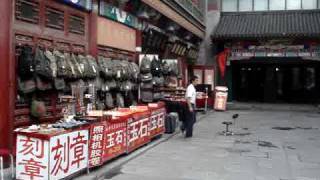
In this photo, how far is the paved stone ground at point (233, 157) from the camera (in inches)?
377

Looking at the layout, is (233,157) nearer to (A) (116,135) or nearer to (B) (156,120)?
(B) (156,120)

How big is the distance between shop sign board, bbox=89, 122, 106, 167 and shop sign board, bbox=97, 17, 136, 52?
4.67 meters

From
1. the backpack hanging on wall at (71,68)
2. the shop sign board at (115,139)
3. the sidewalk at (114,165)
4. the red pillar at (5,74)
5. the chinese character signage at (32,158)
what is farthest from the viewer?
the backpack hanging on wall at (71,68)

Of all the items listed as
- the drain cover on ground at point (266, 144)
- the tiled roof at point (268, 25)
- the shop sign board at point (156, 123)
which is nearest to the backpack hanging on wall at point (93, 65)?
the shop sign board at point (156, 123)

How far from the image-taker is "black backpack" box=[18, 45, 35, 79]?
31.4 feet

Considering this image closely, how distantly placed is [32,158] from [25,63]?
2.50 meters

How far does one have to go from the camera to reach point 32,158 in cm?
768

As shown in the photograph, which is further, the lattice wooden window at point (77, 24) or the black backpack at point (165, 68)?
the black backpack at point (165, 68)

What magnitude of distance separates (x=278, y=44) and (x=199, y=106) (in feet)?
24.5

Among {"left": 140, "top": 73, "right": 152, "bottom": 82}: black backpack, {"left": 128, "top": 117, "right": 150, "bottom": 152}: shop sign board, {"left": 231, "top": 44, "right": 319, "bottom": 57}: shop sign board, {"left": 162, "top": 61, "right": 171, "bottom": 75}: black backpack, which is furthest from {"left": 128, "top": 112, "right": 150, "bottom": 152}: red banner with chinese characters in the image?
{"left": 231, "top": 44, "right": 319, "bottom": 57}: shop sign board

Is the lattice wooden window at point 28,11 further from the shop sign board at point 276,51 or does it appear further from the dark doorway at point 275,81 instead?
the dark doorway at point 275,81

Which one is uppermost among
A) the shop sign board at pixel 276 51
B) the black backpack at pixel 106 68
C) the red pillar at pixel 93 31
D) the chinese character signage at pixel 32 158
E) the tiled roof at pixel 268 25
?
the tiled roof at pixel 268 25

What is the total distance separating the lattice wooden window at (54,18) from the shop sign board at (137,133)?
272cm

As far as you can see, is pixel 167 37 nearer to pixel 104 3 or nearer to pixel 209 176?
pixel 104 3
